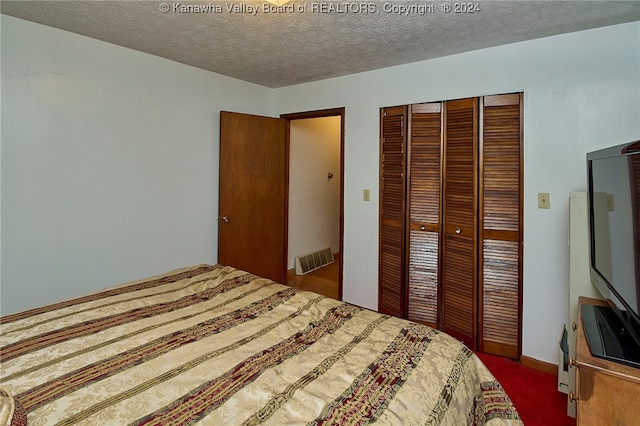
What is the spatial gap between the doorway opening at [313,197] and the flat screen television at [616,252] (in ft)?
8.48

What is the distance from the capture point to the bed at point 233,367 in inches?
37.7

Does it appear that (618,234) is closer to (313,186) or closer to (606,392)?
(606,392)

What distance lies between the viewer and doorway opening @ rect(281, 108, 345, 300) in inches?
170

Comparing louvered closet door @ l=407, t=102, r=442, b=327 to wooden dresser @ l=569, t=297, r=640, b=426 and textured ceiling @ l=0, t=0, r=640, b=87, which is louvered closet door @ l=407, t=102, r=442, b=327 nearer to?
textured ceiling @ l=0, t=0, r=640, b=87

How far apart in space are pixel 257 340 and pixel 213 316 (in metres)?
0.33

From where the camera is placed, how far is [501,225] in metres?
2.52

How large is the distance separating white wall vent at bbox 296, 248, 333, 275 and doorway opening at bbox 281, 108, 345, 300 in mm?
51

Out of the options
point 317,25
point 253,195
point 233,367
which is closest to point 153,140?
point 253,195

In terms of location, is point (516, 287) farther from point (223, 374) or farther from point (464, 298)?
point (223, 374)

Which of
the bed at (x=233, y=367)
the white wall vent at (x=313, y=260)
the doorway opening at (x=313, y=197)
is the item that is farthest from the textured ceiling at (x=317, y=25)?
the white wall vent at (x=313, y=260)

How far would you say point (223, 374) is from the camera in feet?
3.71

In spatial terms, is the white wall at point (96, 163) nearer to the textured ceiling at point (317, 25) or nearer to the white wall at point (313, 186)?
the textured ceiling at point (317, 25)

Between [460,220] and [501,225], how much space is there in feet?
0.93

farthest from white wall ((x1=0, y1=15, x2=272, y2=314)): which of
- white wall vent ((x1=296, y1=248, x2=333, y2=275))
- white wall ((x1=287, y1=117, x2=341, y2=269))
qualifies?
white wall vent ((x1=296, y1=248, x2=333, y2=275))
